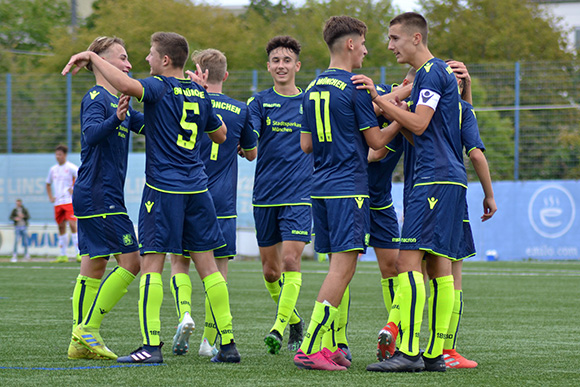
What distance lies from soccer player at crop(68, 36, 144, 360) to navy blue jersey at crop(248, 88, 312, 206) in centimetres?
139

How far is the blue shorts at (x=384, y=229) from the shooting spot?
6.73 meters

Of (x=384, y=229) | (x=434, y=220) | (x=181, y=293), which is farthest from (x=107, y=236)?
(x=434, y=220)

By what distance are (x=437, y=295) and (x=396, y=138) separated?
1.29m

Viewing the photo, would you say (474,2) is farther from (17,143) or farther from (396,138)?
(396,138)

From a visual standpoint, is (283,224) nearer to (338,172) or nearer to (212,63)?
(212,63)

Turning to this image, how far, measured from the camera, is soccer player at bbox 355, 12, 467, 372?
224 inches

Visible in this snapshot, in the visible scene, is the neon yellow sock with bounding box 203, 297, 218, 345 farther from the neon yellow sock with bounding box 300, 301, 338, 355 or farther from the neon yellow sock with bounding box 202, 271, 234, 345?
the neon yellow sock with bounding box 300, 301, 338, 355

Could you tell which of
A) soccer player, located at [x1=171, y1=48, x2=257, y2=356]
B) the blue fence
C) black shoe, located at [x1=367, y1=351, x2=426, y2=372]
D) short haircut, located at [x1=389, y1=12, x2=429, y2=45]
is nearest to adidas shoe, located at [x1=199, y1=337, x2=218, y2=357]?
soccer player, located at [x1=171, y1=48, x2=257, y2=356]

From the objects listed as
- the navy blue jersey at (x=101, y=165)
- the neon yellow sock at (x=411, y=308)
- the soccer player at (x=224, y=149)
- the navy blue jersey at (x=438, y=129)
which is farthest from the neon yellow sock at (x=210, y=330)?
the navy blue jersey at (x=438, y=129)

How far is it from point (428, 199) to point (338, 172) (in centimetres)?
64

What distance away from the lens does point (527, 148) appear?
21.2 meters

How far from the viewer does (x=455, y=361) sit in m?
6.09

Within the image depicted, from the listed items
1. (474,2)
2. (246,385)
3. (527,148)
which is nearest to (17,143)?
(527,148)

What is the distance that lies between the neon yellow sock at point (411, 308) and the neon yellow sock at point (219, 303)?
48.8 inches
